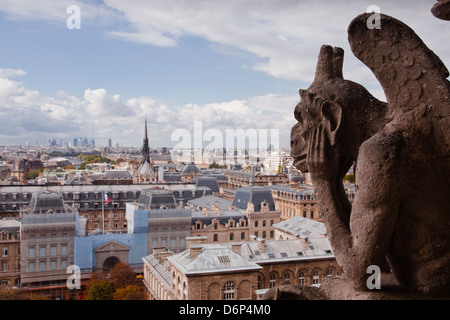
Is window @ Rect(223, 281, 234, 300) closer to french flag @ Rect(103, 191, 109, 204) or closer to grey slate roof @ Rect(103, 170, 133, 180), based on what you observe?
french flag @ Rect(103, 191, 109, 204)

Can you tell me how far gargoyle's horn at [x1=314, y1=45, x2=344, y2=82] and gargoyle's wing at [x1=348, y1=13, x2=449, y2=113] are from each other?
17.9 inches

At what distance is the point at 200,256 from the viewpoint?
27438 mm

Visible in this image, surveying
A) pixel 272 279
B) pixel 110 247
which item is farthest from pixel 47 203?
pixel 272 279

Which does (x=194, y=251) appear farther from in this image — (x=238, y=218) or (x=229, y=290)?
(x=238, y=218)

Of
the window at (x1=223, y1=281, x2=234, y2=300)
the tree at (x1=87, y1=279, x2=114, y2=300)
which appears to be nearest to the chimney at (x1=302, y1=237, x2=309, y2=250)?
the window at (x1=223, y1=281, x2=234, y2=300)

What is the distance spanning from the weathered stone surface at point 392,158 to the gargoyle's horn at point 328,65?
25 centimetres

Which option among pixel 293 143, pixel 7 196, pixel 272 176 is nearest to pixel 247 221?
pixel 7 196

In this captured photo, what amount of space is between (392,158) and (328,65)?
4.54 feet

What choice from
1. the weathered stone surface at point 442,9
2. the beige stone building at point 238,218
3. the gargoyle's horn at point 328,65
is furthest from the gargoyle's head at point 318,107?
the beige stone building at point 238,218

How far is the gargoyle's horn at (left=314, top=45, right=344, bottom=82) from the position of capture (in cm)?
466

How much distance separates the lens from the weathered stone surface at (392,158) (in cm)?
383

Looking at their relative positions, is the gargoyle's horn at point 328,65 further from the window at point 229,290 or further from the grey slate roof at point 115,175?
the grey slate roof at point 115,175

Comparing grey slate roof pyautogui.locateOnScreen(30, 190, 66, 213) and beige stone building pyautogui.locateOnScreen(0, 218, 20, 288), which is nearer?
beige stone building pyautogui.locateOnScreen(0, 218, 20, 288)
